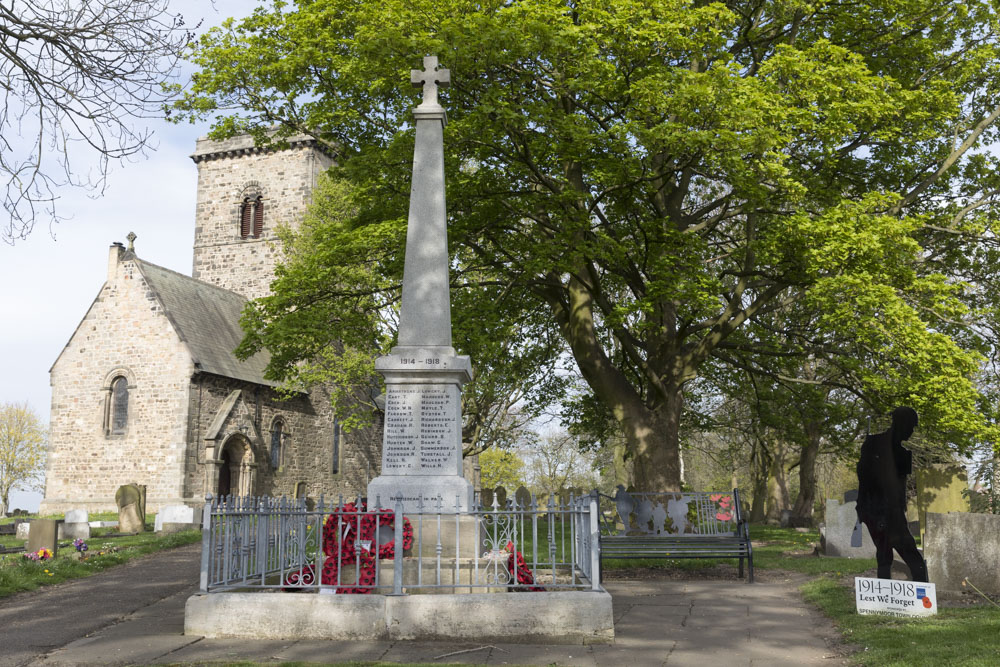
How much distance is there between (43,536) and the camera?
14.1 metres

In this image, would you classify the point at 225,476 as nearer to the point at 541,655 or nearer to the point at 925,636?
the point at 541,655

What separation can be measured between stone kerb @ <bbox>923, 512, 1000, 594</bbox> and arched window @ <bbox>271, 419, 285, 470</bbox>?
27.7m

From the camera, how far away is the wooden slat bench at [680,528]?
11953 mm

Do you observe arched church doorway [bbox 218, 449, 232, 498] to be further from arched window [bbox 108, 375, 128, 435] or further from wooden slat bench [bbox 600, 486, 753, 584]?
wooden slat bench [bbox 600, 486, 753, 584]

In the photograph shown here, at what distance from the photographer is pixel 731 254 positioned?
15688mm

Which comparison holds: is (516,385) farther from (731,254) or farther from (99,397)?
(99,397)

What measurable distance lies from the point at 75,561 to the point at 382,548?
24.4 ft

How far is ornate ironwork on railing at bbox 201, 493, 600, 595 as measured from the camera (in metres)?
7.30

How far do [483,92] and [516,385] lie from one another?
45.3 feet

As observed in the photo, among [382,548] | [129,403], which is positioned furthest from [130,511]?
[382,548]

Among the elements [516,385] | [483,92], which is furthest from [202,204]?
[483,92]

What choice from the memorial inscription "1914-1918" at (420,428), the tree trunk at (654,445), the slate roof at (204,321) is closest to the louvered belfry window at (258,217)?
the slate roof at (204,321)

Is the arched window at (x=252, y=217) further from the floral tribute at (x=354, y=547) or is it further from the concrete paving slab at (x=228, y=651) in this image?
the concrete paving slab at (x=228, y=651)

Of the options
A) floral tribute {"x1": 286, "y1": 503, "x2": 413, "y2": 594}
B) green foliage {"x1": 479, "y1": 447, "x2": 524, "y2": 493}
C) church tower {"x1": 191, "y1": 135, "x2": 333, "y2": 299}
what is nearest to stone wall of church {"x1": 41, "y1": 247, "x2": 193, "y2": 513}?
church tower {"x1": 191, "y1": 135, "x2": 333, "y2": 299}
